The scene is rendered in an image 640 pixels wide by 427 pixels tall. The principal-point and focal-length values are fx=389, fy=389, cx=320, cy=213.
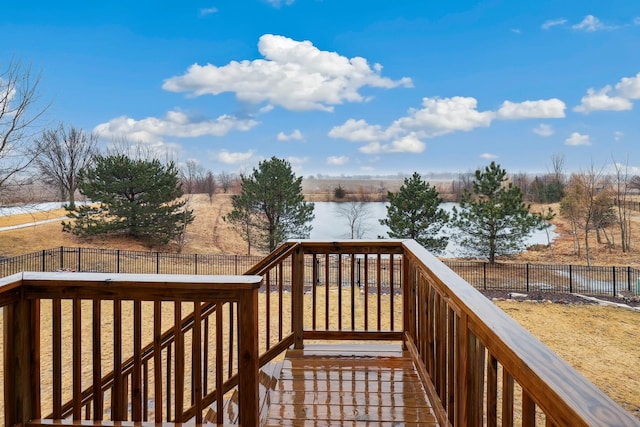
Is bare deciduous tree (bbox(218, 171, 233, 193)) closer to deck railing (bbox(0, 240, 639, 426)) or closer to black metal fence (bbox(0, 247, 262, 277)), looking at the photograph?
black metal fence (bbox(0, 247, 262, 277))

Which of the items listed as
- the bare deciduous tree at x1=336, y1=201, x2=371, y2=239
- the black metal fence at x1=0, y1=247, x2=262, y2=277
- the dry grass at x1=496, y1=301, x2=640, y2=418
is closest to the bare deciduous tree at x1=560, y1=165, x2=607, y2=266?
the dry grass at x1=496, y1=301, x2=640, y2=418

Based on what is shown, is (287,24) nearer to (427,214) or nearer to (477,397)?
(427,214)

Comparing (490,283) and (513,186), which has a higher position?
(513,186)

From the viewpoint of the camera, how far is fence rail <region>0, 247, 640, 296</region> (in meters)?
11.6

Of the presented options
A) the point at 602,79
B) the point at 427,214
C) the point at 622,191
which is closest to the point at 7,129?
the point at 427,214

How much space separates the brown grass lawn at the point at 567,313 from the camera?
5.96 m

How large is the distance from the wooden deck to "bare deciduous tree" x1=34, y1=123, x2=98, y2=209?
1754 centimetres

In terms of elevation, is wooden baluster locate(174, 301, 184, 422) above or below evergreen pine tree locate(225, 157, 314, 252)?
below

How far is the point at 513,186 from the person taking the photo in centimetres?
1309

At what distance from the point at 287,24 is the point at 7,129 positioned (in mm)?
11137

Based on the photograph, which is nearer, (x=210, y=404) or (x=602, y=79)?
(x=210, y=404)

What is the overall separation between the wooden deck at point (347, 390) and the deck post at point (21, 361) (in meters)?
1.08

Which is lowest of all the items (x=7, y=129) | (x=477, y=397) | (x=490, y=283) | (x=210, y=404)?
(x=490, y=283)

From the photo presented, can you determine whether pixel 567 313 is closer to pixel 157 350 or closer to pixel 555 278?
pixel 555 278
